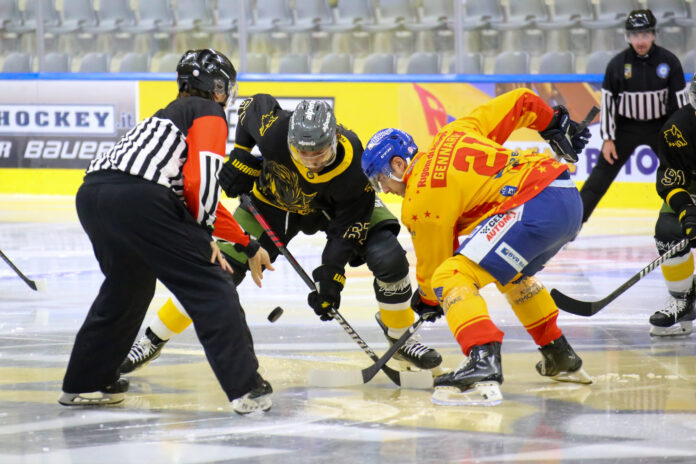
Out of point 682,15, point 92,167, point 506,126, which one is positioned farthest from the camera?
point 682,15

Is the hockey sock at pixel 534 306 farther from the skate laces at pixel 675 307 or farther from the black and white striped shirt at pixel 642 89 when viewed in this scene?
the black and white striped shirt at pixel 642 89

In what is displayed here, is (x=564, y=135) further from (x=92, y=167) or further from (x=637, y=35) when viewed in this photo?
(x=637, y=35)

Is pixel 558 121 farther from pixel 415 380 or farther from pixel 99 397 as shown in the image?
pixel 99 397

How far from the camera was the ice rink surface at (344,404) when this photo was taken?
2.98 m

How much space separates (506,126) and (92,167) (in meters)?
1.40

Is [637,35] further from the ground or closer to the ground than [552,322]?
further from the ground

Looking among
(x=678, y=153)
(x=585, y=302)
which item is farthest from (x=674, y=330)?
(x=678, y=153)

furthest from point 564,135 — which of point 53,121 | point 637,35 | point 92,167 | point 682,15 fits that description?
point 53,121

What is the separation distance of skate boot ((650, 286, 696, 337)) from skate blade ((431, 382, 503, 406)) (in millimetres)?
1454

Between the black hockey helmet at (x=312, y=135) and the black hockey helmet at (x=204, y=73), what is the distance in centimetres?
26

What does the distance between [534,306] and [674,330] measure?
118 centimetres

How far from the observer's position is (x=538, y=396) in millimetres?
3609

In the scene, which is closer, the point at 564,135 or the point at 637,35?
the point at 564,135

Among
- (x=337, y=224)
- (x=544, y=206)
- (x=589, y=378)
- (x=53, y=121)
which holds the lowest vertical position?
(x=53, y=121)
